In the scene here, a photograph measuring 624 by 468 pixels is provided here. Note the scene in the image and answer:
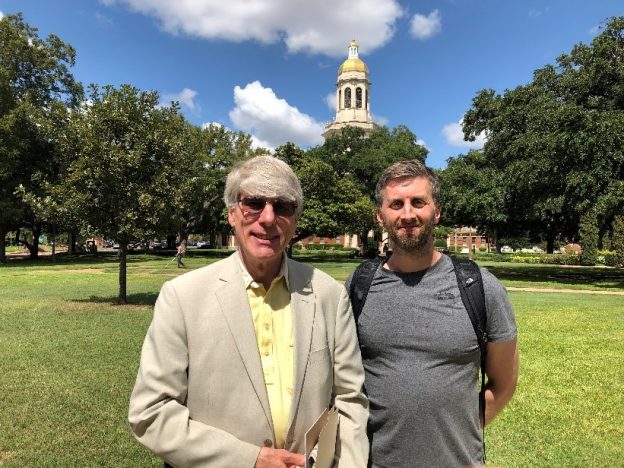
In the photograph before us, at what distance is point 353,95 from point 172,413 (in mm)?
84405

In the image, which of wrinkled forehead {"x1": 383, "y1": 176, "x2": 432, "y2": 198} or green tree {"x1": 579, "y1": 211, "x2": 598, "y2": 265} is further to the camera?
green tree {"x1": 579, "y1": 211, "x2": 598, "y2": 265}

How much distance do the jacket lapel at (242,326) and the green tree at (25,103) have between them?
30645 mm

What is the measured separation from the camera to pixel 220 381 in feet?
6.57

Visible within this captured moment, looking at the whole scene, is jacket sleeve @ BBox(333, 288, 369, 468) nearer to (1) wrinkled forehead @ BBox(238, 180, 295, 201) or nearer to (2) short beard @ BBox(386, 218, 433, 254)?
(2) short beard @ BBox(386, 218, 433, 254)

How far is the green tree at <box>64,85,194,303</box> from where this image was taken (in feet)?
41.6

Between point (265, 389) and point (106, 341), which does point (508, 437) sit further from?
point (106, 341)

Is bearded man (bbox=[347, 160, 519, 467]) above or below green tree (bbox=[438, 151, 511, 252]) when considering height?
below

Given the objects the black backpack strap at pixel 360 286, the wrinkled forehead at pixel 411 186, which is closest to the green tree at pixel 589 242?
the wrinkled forehead at pixel 411 186

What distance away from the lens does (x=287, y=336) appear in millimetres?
2143

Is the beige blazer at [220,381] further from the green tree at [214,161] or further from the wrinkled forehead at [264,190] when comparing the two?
the green tree at [214,161]

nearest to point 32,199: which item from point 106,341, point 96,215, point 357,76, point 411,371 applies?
point 96,215

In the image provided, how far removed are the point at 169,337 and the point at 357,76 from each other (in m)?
85.2

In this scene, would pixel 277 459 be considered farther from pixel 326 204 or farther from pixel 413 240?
pixel 326 204

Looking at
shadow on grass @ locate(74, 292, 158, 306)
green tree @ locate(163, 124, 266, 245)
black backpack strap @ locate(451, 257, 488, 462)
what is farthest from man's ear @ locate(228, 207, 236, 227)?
green tree @ locate(163, 124, 266, 245)
